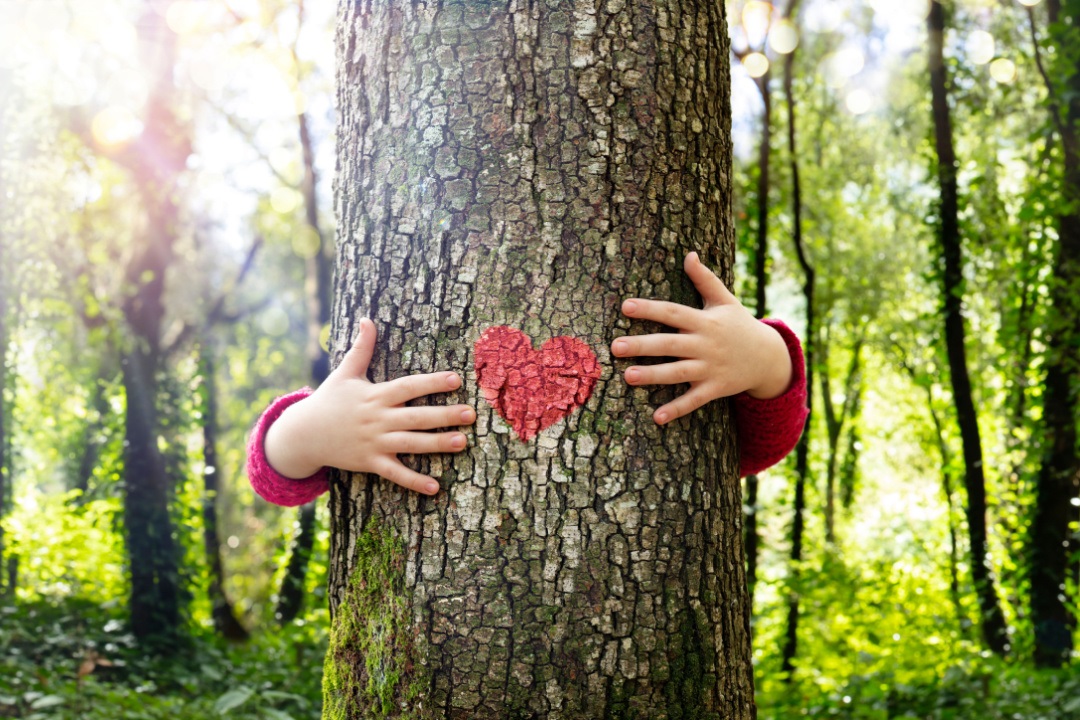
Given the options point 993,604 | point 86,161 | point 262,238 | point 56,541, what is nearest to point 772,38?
point 993,604

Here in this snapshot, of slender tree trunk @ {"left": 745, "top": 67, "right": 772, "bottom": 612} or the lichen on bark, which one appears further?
slender tree trunk @ {"left": 745, "top": 67, "right": 772, "bottom": 612}

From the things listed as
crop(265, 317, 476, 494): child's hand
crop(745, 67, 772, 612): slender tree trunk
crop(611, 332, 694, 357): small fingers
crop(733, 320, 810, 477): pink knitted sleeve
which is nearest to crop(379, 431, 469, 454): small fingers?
crop(265, 317, 476, 494): child's hand

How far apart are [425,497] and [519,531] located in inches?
6.8

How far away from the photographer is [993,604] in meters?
6.69

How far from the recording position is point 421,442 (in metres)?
1.23

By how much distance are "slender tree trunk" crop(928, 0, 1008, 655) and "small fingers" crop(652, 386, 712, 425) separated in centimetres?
621

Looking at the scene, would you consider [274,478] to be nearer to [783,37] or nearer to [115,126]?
[783,37]

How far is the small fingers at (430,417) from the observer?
1217mm

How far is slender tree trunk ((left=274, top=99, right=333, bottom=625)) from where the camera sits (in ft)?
20.7

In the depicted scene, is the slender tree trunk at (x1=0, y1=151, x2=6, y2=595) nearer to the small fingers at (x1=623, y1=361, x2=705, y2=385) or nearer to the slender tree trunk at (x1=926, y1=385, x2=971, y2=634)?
the small fingers at (x1=623, y1=361, x2=705, y2=385)

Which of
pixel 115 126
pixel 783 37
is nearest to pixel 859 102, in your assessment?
pixel 783 37

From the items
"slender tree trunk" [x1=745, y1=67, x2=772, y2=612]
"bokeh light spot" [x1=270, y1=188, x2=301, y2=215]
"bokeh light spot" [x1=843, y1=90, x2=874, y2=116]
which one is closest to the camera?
"slender tree trunk" [x1=745, y1=67, x2=772, y2=612]

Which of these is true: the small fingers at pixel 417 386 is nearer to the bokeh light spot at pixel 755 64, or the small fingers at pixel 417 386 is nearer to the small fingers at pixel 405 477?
the small fingers at pixel 405 477

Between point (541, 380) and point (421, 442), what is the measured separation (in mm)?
217
